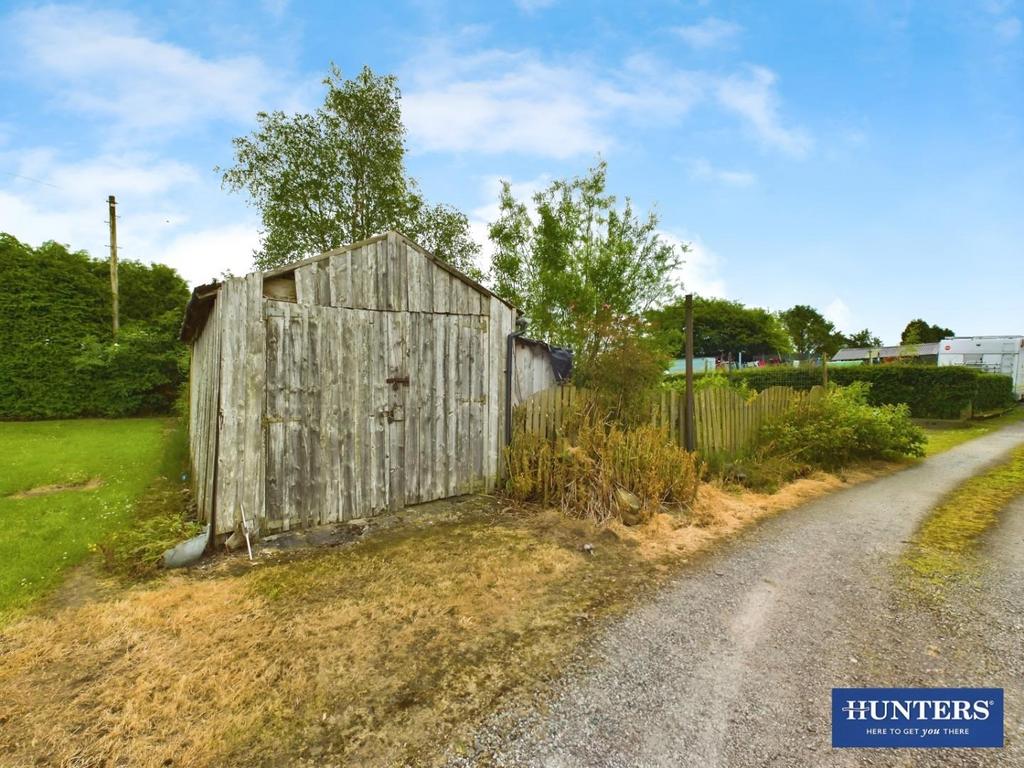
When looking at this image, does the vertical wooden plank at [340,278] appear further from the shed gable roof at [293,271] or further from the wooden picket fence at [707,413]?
the wooden picket fence at [707,413]

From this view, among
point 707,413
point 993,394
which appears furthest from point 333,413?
point 993,394

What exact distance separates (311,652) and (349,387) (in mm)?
2881

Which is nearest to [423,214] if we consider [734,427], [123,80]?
[123,80]

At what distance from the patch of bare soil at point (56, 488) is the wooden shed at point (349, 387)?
8.91ft

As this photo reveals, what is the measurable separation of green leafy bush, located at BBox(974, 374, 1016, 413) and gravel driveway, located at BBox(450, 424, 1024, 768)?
15564mm

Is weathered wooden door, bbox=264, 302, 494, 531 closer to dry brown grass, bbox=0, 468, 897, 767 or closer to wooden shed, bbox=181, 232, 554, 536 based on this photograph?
wooden shed, bbox=181, 232, 554, 536

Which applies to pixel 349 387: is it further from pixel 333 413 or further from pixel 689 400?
pixel 689 400

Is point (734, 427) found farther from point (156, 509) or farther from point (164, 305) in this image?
point (164, 305)

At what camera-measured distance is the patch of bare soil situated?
19.0ft

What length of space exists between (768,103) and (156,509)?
1143 cm

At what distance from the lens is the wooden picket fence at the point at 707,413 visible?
6457mm

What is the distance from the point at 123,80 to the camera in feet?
22.3

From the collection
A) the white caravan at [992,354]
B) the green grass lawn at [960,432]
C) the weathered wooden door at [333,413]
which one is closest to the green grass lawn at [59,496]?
the weathered wooden door at [333,413]

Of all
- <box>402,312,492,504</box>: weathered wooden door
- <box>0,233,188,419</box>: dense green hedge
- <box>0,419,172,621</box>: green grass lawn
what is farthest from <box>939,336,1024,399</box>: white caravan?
<box>0,233,188,419</box>: dense green hedge
